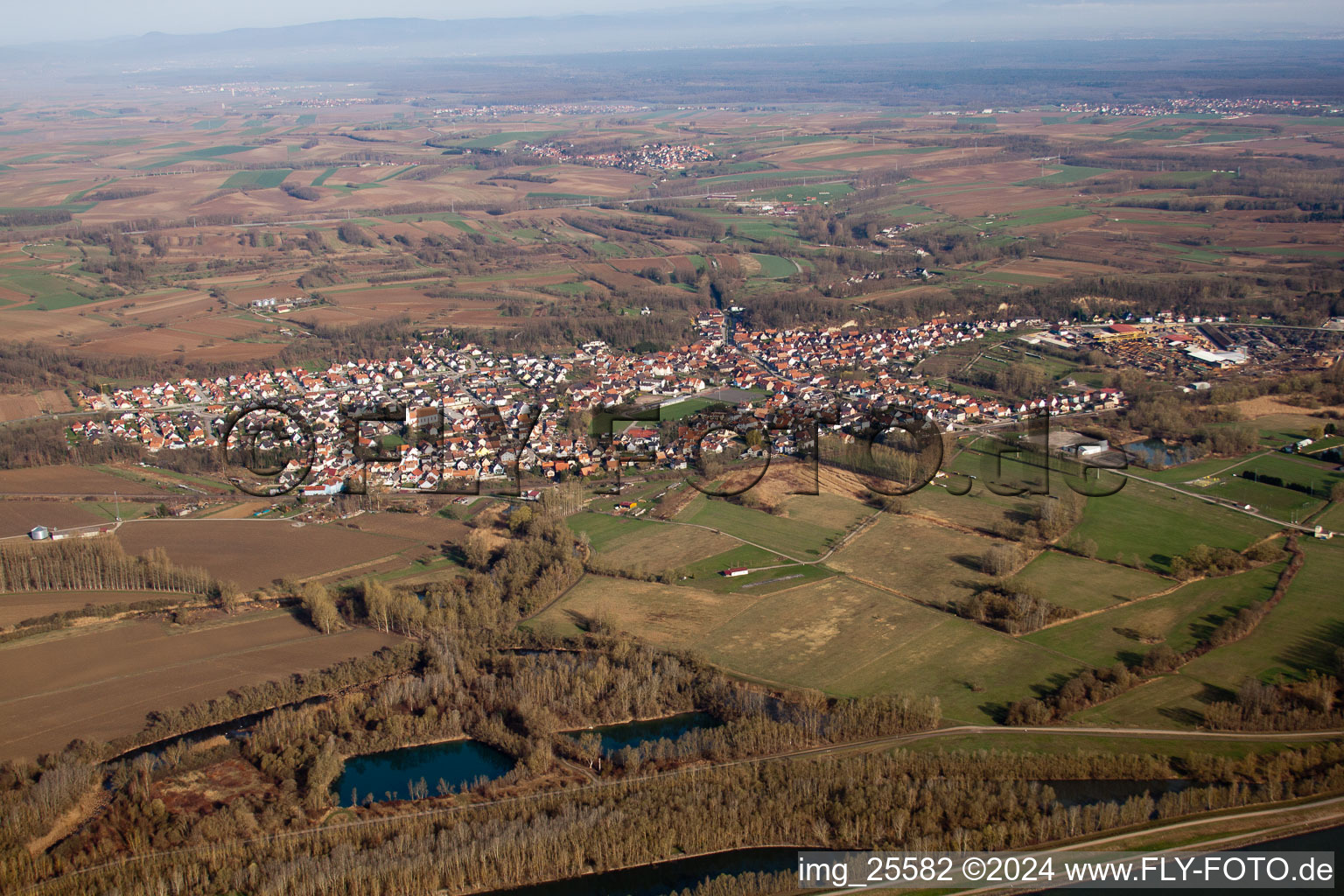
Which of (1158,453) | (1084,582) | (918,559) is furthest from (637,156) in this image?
(1084,582)

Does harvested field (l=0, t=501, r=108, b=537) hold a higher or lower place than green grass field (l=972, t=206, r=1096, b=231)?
lower

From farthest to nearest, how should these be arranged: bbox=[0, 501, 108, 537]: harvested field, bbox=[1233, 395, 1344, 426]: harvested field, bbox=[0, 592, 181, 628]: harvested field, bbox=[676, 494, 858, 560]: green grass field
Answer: bbox=[1233, 395, 1344, 426]: harvested field → bbox=[0, 501, 108, 537]: harvested field → bbox=[676, 494, 858, 560]: green grass field → bbox=[0, 592, 181, 628]: harvested field

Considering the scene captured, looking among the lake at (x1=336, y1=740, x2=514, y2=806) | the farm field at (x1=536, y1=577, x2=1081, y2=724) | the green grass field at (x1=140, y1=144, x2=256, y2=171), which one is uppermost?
the green grass field at (x1=140, y1=144, x2=256, y2=171)

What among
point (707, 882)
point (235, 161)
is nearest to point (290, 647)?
point (707, 882)

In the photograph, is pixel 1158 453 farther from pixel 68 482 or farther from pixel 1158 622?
pixel 68 482

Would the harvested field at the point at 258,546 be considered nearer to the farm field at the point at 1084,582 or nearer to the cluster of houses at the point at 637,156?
the farm field at the point at 1084,582

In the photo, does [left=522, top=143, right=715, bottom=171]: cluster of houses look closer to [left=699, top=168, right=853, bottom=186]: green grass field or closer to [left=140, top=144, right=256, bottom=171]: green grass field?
[left=699, top=168, right=853, bottom=186]: green grass field

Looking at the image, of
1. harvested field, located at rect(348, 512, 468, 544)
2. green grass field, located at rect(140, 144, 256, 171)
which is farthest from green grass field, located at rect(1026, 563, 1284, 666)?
green grass field, located at rect(140, 144, 256, 171)
